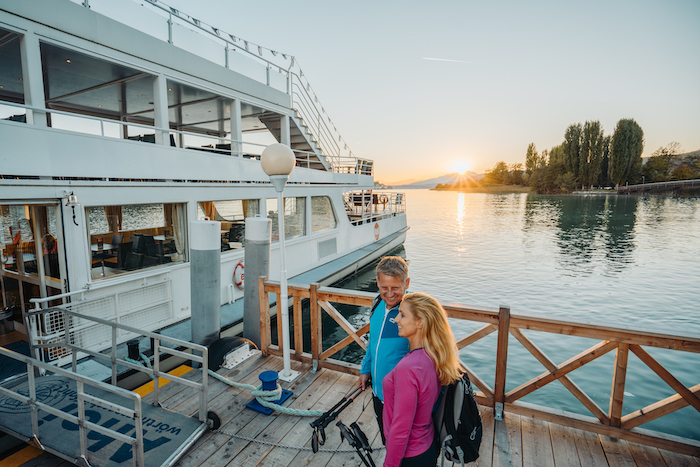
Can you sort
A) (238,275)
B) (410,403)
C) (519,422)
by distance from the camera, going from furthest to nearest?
(238,275), (519,422), (410,403)

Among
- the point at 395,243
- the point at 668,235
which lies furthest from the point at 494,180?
the point at 395,243

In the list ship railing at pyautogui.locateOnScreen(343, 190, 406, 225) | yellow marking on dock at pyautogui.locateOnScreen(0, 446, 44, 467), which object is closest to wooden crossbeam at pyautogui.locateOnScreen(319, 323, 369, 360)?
yellow marking on dock at pyautogui.locateOnScreen(0, 446, 44, 467)

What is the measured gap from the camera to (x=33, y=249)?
5355 mm

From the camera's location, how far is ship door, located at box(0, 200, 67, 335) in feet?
16.9

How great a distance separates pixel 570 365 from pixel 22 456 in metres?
5.18

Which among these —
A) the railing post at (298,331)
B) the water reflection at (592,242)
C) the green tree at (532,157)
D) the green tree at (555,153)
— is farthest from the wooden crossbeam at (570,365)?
the green tree at (532,157)

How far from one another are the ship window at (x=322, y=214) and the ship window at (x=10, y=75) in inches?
287

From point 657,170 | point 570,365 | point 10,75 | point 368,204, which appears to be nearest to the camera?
point 570,365

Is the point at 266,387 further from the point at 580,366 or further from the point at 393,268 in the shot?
the point at 580,366

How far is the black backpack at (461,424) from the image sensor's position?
184 centimetres

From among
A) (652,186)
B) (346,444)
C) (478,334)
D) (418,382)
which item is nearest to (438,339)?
(418,382)

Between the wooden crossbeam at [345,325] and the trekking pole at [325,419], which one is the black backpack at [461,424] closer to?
the trekking pole at [325,419]

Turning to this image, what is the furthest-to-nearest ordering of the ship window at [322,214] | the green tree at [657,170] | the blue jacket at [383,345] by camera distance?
the green tree at [657,170], the ship window at [322,214], the blue jacket at [383,345]

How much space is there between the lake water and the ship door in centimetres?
627
